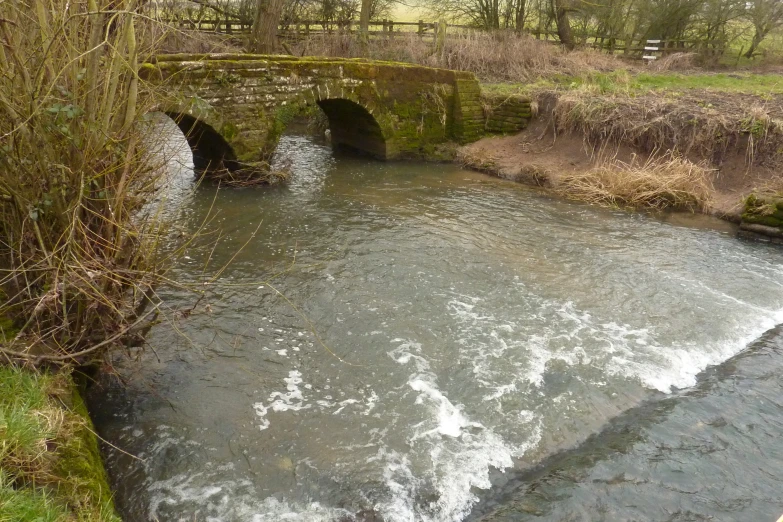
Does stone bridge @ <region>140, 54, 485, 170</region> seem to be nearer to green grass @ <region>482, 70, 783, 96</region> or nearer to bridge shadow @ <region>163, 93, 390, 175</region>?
bridge shadow @ <region>163, 93, 390, 175</region>

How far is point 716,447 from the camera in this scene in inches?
185

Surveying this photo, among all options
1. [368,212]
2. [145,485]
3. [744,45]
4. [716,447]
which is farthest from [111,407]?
[744,45]

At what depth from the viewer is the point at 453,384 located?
5.33 metres

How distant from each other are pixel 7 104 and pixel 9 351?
5.13ft

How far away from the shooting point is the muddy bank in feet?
35.2

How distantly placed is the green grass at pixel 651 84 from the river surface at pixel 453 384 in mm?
7765

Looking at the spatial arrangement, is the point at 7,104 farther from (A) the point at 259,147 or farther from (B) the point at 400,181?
(B) the point at 400,181

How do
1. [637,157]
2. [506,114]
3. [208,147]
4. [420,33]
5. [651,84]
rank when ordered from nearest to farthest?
[208,147] < [637,157] < [506,114] < [651,84] < [420,33]

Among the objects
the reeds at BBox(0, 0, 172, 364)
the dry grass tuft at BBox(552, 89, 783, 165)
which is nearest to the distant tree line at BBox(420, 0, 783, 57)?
the dry grass tuft at BBox(552, 89, 783, 165)

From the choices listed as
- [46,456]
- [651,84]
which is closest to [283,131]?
[46,456]

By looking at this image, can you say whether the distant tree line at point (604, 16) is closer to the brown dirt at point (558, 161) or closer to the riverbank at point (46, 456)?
the brown dirt at point (558, 161)

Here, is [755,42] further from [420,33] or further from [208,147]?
[208,147]

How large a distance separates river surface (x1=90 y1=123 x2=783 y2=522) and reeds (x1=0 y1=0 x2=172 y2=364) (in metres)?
0.67

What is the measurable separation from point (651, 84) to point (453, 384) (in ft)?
51.7
